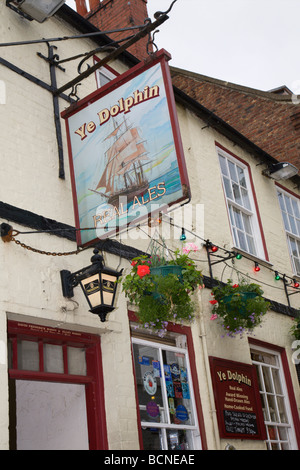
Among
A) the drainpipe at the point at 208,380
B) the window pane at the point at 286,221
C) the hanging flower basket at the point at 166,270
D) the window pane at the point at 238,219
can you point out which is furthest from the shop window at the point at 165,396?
the window pane at the point at 286,221

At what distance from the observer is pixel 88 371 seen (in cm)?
636

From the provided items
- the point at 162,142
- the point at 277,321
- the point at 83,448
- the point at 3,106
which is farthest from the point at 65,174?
the point at 277,321

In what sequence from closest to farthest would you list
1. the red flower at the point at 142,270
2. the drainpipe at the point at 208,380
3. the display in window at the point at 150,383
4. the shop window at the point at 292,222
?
1. the red flower at the point at 142,270
2. the display in window at the point at 150,383
3. the drainpipe at the point at 208,380
4. the shop window at the point at 292,222

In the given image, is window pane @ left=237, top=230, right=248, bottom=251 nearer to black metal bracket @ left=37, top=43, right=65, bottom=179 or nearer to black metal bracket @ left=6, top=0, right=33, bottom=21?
black metal bracket @ left=37, top=43, right=65, bottom=179

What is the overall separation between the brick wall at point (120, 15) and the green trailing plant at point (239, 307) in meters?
6.03

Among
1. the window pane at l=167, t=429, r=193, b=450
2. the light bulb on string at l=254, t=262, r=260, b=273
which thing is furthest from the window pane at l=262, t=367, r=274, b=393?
the window pane at l=167, t=429, r=193, b=450

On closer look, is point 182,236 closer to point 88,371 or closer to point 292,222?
point 88,371

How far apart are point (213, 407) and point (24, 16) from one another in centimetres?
547

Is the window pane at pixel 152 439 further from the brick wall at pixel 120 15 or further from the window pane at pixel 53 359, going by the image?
the brick wall at pixel 120 15

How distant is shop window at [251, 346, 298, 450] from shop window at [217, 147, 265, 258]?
1906 mm

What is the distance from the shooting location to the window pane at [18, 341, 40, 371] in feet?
19.0

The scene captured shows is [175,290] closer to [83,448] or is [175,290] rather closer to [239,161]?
[83,448]

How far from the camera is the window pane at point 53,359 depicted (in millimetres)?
6027

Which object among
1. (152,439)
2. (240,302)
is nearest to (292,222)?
(240,302)
